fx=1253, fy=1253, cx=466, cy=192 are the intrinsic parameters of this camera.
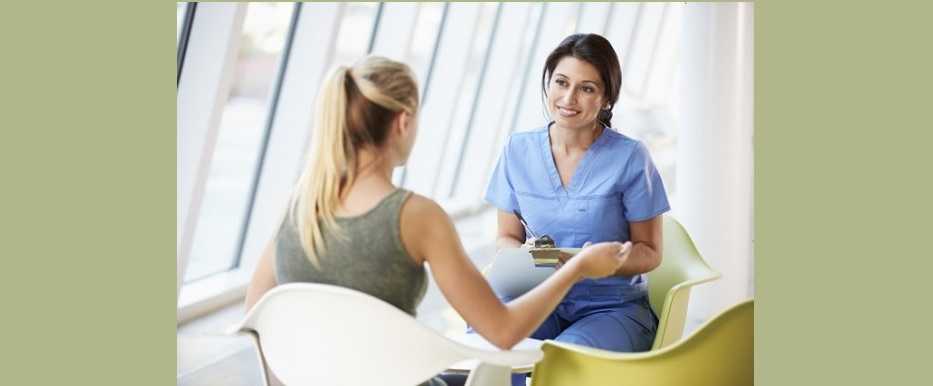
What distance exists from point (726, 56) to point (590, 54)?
356 mm

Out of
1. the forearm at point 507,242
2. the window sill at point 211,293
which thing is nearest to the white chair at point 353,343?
the window sill at point 211,293

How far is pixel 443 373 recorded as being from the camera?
2.43 meters

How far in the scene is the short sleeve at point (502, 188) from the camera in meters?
2.56

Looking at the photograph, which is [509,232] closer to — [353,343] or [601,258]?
[601,258]

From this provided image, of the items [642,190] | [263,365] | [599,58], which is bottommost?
[263,365]

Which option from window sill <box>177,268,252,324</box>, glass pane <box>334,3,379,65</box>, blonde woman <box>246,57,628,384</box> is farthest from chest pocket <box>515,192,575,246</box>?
window sill <box>177,268,252,324</box>

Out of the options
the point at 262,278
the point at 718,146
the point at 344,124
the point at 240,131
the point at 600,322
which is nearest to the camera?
the point at 344,124

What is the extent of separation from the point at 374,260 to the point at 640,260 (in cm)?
56

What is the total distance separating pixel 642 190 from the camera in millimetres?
2518

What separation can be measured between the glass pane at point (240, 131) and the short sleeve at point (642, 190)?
804mm

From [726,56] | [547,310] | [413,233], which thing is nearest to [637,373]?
[547,310]

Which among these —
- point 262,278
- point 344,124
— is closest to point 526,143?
point 344,124

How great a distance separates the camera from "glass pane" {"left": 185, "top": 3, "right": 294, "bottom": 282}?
8.96 ft

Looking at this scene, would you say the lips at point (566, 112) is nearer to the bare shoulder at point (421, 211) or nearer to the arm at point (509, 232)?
the arm at point (509, 232)
